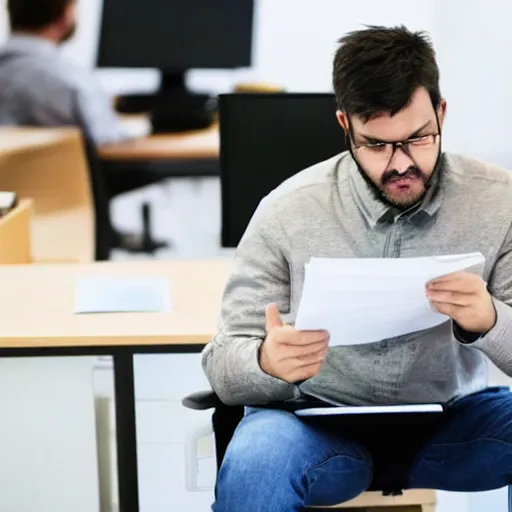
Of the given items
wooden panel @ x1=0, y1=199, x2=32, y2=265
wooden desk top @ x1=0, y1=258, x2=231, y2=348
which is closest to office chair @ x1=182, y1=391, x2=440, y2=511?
wooden desk top @ x1=0, y1=258, x2=231, y2=348

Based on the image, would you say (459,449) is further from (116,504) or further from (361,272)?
(116,504)

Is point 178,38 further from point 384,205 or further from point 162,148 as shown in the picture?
point 384,205

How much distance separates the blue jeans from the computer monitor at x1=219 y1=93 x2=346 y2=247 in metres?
0.77

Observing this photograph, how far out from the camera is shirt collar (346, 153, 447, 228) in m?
1.43

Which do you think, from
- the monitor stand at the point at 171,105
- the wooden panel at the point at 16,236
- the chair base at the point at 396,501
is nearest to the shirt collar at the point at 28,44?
the monitor stand at the point at 171,105

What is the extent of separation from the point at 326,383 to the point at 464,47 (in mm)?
1940

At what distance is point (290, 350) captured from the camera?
4.26ft

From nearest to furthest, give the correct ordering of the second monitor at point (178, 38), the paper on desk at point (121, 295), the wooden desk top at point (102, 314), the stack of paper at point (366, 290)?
the stack of paper at point (366, 290)
the wooden desk top at point (102, 314)
the paper on desk at point (121, 295)
the second monitor at point (178, 38)

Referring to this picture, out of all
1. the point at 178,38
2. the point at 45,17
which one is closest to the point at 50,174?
the point at 45,17

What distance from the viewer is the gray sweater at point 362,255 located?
4.68ft

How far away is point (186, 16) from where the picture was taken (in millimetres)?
2996

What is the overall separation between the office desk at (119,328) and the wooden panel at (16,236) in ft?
0.79

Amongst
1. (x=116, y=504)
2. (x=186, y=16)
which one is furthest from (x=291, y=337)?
(x=186, y=16)

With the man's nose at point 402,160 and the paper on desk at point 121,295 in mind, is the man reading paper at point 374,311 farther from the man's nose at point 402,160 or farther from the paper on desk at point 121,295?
the paper on desk at point 121,295
